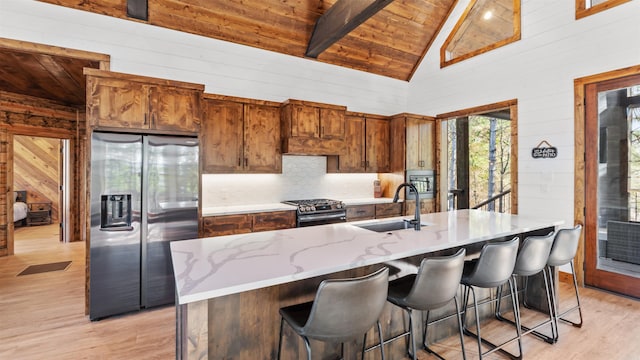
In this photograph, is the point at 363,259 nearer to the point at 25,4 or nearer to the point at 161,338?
the point at 161,338

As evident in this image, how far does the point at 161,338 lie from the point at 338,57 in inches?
186

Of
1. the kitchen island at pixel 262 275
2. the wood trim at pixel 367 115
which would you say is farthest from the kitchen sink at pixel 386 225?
the wood trim at pixel 367 115

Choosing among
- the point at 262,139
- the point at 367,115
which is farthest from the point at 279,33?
the point at 367,115

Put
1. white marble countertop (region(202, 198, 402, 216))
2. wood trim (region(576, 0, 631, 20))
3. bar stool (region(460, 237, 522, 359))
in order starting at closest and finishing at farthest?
bar stool (region(460, 237, 522, 359)), wood trim (region(576, 0, 631, 20)), white marble countertop (region(202, 198, 402, 216))

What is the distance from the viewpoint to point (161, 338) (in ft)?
8.21

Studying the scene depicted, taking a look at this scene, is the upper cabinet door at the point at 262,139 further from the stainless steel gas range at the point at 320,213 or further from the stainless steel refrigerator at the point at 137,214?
the stainless steel refrigerator at the point at 137,214

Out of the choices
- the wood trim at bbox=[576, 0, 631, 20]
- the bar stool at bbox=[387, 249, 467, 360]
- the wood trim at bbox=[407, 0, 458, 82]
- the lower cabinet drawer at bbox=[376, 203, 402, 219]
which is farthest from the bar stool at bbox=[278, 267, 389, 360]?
the wood trim at bbox=[407, 0, 458, 82]

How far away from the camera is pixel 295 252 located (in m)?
1.76

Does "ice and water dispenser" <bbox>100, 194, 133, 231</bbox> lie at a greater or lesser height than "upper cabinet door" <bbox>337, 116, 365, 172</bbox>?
lesser

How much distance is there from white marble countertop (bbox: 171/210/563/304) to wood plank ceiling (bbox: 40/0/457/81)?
329 centimetres

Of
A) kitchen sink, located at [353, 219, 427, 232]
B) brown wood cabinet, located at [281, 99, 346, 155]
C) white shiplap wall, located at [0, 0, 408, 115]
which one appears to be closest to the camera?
kitchen sink, located at [353, 219, 427, 232]

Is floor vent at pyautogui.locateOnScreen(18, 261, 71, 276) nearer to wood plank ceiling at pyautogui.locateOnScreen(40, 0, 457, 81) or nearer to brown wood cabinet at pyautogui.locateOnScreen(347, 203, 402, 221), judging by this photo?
wood plank ceiling at pyautogui.locateOnScreen(40, 0, 457, 81)

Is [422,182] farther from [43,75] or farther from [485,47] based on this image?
[43,75]

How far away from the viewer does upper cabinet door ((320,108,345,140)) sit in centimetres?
462
